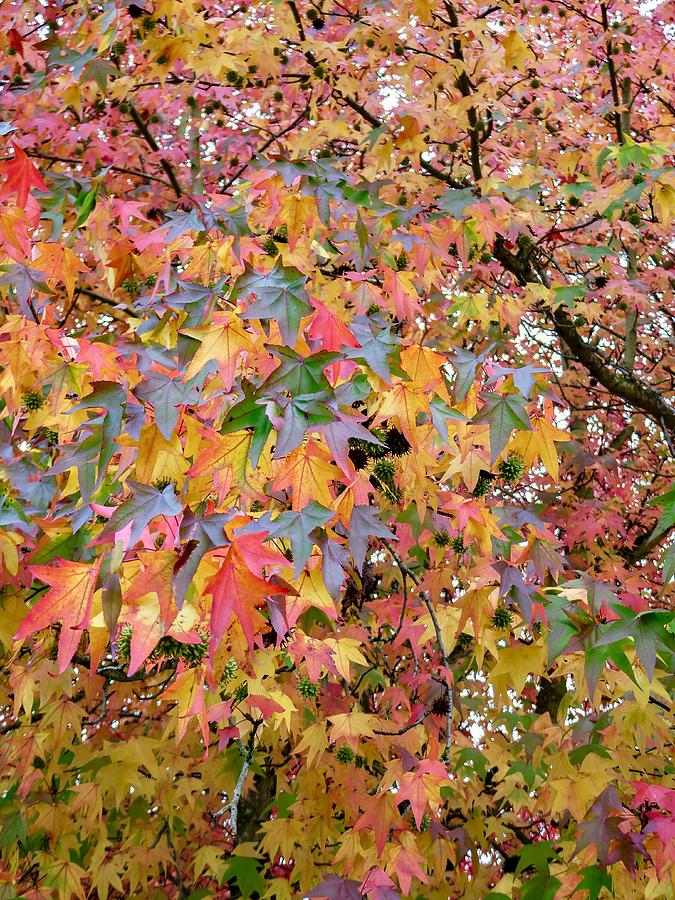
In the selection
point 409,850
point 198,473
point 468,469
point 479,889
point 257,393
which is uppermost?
point 257,393

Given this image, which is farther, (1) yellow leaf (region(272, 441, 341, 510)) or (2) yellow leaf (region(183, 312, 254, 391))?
(2) yellow leaf (region(183, 312, 254, 391))

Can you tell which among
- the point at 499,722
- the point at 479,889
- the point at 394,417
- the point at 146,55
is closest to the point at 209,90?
the point at 146,55

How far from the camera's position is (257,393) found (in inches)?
77.0

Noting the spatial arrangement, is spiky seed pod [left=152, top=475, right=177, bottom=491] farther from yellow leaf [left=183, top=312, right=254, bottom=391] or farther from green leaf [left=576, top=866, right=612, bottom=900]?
green leaf [left=576, top=866, right=612, bottom=900]

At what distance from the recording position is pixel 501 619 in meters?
2.92

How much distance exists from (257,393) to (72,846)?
8.67 ft

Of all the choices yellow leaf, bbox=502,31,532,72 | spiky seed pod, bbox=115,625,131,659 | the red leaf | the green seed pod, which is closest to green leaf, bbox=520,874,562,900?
spiky seed pod, bbox=115,625,131,659

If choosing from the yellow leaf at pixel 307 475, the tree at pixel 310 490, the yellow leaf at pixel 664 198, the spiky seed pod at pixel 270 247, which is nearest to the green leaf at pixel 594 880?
the tree at pixel 310 490

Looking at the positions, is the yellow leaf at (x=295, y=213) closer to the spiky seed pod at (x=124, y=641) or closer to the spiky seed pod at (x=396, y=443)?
Result: the spiky seed pod at (x=396, y=443)

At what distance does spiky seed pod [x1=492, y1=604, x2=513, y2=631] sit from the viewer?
291 cm

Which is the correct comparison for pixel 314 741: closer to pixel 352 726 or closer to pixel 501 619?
pixel 352 726

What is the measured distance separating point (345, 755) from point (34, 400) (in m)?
2.10

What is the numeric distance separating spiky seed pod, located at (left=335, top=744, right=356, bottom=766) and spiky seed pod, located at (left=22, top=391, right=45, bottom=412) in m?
2.02

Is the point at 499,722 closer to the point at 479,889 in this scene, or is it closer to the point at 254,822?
the point at 479,889
